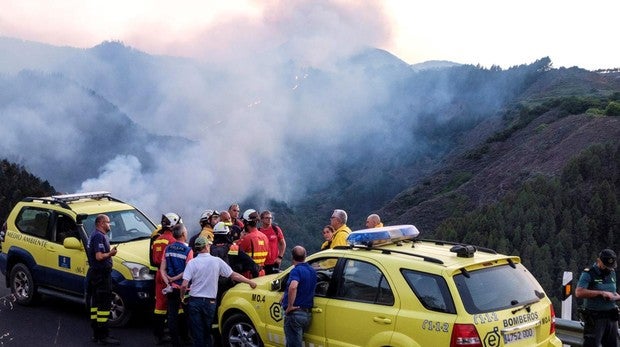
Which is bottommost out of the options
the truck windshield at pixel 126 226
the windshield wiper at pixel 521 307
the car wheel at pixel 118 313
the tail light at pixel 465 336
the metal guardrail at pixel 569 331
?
the car wheel at pixel 118 313

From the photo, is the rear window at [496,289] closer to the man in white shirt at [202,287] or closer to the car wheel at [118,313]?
the man in white shirt at [202,287]

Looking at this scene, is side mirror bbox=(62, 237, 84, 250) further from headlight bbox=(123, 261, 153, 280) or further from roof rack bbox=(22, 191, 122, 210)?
headlight bbox=(123, 261, 153, 280)

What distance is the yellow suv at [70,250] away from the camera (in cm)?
920

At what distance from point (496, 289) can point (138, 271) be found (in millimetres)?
5213

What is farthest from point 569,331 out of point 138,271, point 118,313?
point 118,313

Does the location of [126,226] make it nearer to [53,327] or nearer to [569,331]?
[53,327]

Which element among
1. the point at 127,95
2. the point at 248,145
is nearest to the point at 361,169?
the point at 248,145

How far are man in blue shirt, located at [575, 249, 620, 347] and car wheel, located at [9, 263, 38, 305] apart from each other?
804 cm

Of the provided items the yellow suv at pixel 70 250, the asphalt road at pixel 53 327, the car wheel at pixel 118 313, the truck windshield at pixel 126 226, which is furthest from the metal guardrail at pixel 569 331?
the truck windshield at pixel 126 226

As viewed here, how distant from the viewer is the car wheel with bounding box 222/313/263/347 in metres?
7.55

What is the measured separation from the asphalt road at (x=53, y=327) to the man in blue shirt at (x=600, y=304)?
543 cm

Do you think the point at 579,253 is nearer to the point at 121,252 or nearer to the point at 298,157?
the point at 121,252

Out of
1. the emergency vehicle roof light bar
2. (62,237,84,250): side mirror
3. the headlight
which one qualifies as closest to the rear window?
the headlight

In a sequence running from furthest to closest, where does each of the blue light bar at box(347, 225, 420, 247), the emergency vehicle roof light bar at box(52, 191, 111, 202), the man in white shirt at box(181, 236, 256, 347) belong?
the emergency vehicle roof light bar at box(52, 191, 111, 202)
the man in white shirt at box(181, 236, 256, 347)
the blue light bar at box(347, 225, 420, 247)
